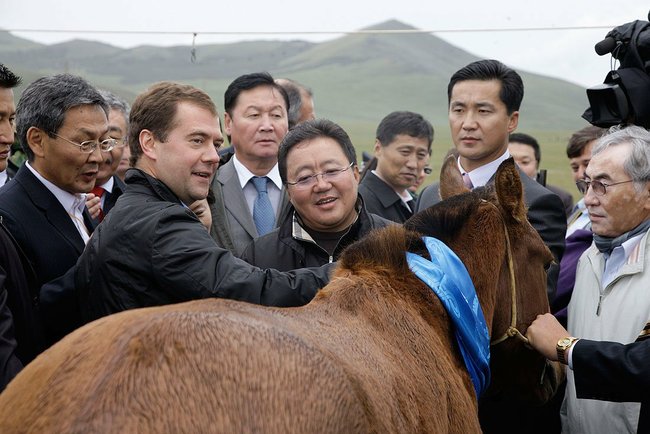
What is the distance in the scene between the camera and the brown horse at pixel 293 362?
6.06ft

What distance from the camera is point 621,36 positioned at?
452 cm

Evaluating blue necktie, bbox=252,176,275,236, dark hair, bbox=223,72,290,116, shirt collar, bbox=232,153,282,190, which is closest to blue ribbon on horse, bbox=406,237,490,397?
blue necktie, bbox=252,176,275,236

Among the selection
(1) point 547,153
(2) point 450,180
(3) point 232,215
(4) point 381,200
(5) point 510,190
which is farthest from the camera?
(1) point 547,153

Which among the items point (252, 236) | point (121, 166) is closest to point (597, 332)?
point (252, 236)

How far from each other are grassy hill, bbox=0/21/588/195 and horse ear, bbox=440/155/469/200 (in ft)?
185

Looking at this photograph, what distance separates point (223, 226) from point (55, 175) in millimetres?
1397

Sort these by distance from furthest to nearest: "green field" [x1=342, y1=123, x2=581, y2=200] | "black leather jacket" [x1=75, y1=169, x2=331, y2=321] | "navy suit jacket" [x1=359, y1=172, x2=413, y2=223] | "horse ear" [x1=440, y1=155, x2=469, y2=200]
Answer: "green field" [x1=342, y1=123, x2=581, y2=200], "navy suit jacket" [x1=359, y1=172, x2=413, y2=223], "horse ear" [x1=440, y1=155, x2=469, y2=200], "black leather jacket" [x1=75, y1=169, x2=331, y2=321]

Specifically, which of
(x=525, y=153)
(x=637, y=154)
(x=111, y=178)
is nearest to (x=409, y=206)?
(x=525, y=153)

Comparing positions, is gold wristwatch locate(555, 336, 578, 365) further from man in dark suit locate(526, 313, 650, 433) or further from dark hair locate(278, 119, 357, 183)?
dark hair locate(278, 119, 357, 183)

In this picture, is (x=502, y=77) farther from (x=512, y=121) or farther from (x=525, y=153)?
(x=525, y=153)

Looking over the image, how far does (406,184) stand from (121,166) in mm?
2925

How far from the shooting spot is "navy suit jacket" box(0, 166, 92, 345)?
3564 mm

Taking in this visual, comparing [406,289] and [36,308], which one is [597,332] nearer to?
[406,289]

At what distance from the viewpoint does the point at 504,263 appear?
348 cm
